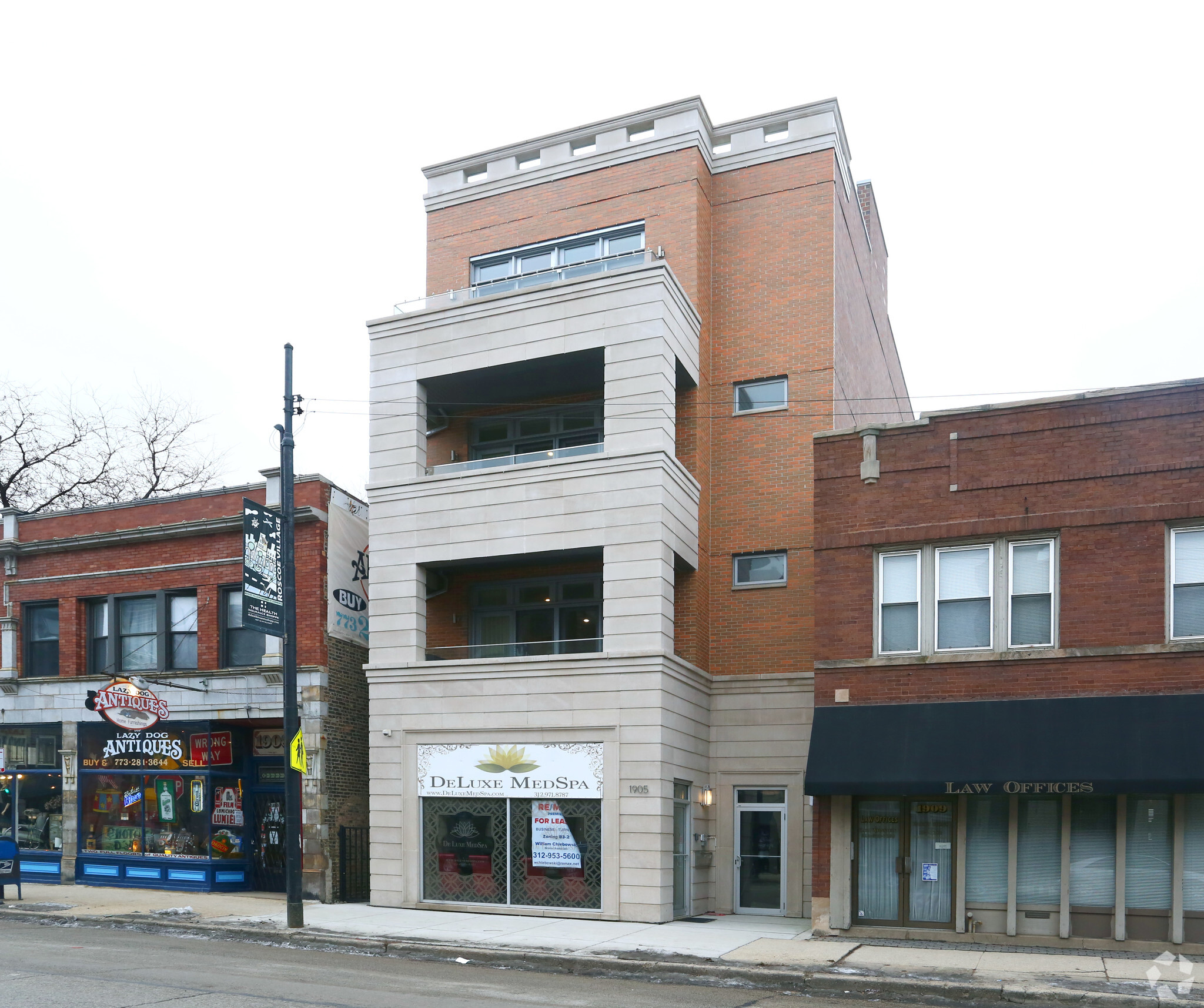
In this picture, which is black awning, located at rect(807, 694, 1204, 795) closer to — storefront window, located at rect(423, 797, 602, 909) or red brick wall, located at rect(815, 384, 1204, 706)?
red brick wall, located at rect(815, 384, 1204, 706)

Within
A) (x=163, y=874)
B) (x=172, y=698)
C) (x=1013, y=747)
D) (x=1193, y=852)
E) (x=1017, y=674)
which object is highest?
(x=1017, y=674)

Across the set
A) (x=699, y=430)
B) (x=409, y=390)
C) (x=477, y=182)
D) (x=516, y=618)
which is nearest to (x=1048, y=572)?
(x=699, y=430)

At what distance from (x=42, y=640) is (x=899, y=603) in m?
18.8

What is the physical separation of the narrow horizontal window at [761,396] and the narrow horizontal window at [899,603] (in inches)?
218

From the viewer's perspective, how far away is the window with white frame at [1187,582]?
16750 mm

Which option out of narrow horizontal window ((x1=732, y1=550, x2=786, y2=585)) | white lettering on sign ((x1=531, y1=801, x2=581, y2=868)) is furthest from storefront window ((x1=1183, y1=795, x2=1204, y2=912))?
white lettering on sign ((x1=531, y1=801, x2=581, y2=868))

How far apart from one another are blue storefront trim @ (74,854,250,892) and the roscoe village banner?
206 inches

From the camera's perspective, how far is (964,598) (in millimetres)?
18203

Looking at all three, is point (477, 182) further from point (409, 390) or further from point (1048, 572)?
point (1048, 572)

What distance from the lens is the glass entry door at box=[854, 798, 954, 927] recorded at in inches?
696

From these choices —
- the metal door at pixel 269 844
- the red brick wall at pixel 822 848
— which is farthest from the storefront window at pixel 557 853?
the metal door at pixel 269 844

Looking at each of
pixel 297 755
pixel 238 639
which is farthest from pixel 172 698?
pixel 297 755

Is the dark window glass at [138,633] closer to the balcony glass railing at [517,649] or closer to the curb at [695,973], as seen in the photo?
the balcony glass railing at [517,649]

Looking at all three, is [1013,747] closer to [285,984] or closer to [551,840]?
[551,840]
